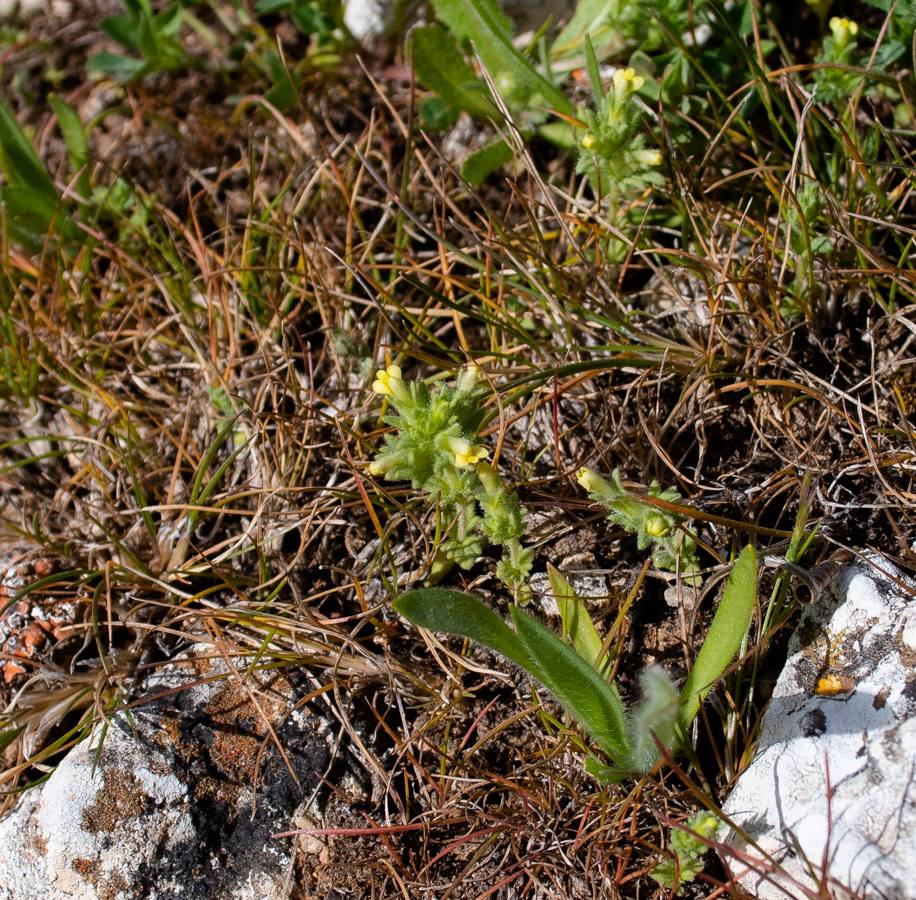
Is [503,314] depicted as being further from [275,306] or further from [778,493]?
[778,493]

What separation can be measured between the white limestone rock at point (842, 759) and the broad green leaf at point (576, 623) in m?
0.44

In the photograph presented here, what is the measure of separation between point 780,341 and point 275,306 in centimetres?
164

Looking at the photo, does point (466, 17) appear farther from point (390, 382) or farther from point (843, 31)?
point (390, 382)

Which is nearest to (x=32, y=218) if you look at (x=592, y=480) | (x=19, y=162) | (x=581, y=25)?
(x=19, y=162)

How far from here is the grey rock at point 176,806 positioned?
2078mm

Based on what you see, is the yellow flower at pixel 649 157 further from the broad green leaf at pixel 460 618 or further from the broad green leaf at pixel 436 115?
the broad green leaf at pixel 460 618

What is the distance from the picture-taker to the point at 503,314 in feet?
9.10

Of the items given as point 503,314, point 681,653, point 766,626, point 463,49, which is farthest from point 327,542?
point 463,49

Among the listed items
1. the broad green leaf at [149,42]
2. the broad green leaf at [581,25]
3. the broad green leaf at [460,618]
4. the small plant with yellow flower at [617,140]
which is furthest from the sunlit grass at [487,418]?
the broad green leaf at [149,42]

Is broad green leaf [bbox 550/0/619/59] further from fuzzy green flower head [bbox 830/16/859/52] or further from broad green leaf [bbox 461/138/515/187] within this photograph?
fuzzy green flower head [bbox 830/16/859/52]

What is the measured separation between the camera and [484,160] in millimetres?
2910

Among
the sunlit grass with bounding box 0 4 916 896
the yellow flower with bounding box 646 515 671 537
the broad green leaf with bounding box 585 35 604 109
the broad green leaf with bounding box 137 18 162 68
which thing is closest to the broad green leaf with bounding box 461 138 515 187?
the sunlit grass with bounding box 0 4 916 896

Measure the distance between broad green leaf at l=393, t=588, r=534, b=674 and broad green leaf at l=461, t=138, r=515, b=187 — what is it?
166cm

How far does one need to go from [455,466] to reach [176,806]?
1.14 m
